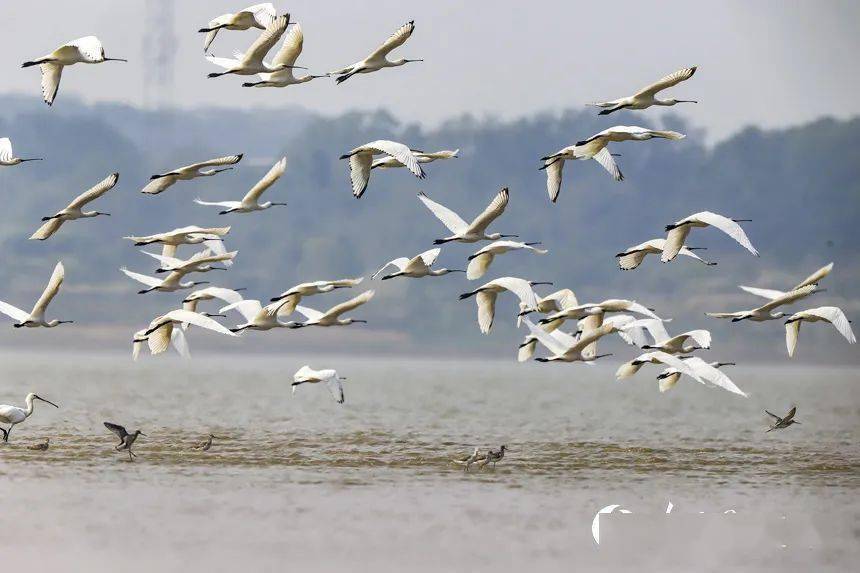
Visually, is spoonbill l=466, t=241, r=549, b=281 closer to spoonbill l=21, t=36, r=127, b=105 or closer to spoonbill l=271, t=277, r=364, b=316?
spoonbill l=271, t=277, r=364, b=316

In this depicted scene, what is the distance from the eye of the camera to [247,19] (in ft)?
82.4

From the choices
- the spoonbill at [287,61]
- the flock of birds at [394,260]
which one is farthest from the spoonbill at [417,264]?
the spoonbill at [287,61]

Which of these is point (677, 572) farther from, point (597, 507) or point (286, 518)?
point (286, 518)

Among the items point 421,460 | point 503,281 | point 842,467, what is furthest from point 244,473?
point 842,467

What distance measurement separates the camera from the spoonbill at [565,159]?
2595cm

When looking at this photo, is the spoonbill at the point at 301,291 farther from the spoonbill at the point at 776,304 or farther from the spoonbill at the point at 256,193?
the spoonbill at the point at 776,304

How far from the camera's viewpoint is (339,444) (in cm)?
3400

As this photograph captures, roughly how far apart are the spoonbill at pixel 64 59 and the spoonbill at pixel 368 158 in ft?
11.5

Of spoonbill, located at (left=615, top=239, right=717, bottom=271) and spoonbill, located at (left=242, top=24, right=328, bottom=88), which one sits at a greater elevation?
spoonbill, located at (left=242, top=24, right=328, bottom=88)

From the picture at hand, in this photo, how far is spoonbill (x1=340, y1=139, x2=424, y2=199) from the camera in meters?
23.9

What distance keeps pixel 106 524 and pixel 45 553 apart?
1.71 meters

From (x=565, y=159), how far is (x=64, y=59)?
23.5ft

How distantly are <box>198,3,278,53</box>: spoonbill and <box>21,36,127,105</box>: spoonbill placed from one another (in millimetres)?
1482

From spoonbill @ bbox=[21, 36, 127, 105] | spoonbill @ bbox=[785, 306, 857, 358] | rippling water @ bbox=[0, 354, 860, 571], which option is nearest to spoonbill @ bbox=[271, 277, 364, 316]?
rippling water @ bbox=[0, 354, 860, 571]
